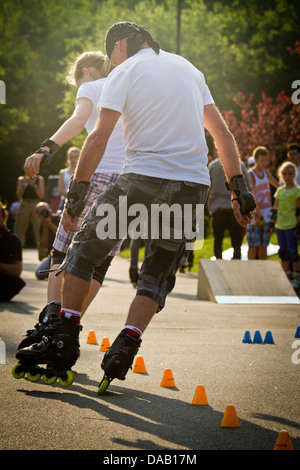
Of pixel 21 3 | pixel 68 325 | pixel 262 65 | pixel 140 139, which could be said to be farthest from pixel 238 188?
pixel 21 3

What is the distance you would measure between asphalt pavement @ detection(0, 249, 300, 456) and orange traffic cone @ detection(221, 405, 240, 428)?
0.08 ft

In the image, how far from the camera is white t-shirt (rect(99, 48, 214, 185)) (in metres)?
4.18

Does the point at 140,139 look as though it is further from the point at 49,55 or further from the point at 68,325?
the point at 49,55

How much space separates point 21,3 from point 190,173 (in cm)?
4105

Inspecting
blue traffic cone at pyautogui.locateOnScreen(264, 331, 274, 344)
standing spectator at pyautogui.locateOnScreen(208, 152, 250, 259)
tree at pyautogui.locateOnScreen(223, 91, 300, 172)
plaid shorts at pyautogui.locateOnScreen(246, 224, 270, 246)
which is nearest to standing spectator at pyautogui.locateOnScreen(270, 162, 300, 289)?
plaid shorts at pyautogui.locateOnScreen(246, 224, 270, 246)

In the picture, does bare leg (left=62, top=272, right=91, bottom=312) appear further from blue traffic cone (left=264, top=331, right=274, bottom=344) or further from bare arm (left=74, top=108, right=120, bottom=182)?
blue traffic cone (left=264, top=331, right=274, bottom=344)

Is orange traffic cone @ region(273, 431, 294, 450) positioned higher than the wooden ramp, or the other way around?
orange traffic cone @ region(273, 431, 294, 450)

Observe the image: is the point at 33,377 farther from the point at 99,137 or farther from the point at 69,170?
the point at 69,170

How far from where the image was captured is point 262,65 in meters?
37.0

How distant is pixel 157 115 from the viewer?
4.22 m

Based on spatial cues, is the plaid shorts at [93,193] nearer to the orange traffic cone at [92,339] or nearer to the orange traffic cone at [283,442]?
the orange traffic cone at [92,339]

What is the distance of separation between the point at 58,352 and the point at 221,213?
7.13 meters

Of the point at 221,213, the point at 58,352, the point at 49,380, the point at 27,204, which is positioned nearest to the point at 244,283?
the point at 221,213

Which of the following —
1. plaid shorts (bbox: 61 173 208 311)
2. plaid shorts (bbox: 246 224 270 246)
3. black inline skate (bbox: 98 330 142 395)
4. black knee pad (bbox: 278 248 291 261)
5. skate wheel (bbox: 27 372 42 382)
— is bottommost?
black knee pad (bbox: 278 248 291 261)
